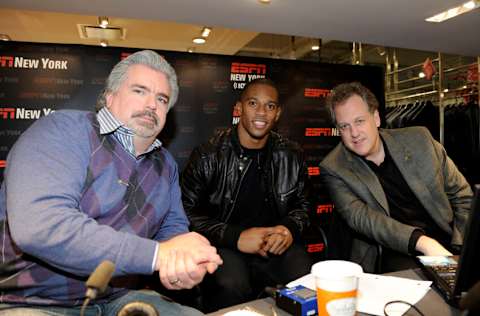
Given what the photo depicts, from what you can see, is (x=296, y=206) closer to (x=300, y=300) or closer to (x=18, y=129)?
(x=300, y=300)

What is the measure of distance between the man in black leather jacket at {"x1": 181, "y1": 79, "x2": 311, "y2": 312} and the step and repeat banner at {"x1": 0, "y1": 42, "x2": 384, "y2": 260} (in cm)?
145

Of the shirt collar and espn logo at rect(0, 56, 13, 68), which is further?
espn logo at rect(0, 56, 13, 68)

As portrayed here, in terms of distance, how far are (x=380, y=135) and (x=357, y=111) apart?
31 centimetres

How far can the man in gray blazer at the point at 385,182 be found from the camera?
2.30 metres

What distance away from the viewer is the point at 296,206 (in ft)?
8.98

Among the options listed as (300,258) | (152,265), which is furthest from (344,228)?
(152,265)

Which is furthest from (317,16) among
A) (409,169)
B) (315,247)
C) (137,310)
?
(137,310)

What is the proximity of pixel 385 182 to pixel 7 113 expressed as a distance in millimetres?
3555

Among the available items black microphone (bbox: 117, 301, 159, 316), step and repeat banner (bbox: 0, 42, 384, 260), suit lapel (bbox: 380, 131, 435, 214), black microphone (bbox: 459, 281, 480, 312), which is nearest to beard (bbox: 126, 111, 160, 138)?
black microphone (bbox: 117, 301, 159, 316)

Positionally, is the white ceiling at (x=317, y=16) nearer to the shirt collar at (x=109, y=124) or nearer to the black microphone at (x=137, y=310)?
the shirt collar at (x=109, y=124)

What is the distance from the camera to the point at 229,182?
2578 millimetres

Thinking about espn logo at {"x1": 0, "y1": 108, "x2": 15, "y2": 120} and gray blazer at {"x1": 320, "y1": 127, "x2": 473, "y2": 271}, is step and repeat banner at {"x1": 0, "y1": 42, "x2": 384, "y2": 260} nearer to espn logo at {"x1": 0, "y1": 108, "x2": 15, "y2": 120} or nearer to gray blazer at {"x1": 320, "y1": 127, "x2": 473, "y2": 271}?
espn logo at {"x1": 0, "y1": 108, "x2": 15, "y2": 120}

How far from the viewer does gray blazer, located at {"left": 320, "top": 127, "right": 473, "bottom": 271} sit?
227 centimetres

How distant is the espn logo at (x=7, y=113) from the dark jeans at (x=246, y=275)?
9.08ft
